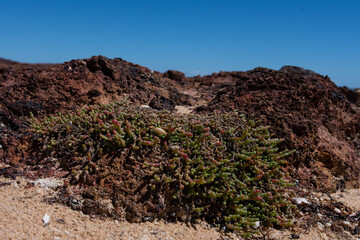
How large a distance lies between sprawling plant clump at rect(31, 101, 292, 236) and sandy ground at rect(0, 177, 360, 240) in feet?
0.80

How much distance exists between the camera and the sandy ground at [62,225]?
317cm

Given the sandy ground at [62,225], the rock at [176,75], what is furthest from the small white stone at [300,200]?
the rock at [176,75]

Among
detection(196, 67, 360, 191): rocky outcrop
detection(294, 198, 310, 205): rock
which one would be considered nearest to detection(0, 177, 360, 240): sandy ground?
detection(294, 198, 310, 205): rock

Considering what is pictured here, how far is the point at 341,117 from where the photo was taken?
275 inches

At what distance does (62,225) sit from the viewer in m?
3.37

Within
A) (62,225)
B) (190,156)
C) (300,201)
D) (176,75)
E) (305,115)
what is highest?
(176,75)

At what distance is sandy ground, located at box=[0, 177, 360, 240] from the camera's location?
10.4 feet

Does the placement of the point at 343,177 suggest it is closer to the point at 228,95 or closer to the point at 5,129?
the point at 228,95

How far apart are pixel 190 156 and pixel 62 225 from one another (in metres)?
1.92

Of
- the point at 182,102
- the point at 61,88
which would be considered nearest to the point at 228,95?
the point at 182,102

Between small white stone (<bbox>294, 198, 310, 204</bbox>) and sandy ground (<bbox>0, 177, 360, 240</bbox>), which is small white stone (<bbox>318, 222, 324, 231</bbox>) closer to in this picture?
sandy ground (<bbox>0, 177, 360, 240</bbox>)

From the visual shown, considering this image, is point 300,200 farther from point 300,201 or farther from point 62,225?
point 62,225

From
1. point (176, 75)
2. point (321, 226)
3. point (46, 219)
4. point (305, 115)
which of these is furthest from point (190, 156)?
point (176, 75)

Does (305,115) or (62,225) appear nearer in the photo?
(62,225)
